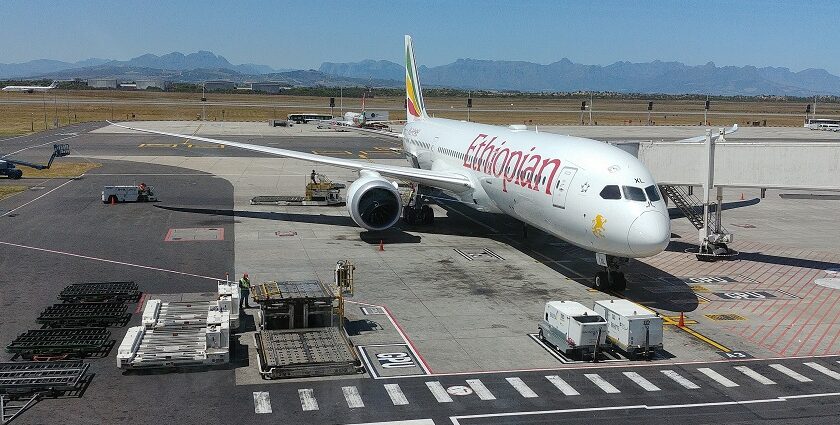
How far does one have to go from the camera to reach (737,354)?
21641 mm

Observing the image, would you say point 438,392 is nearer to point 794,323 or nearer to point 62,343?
point 62,343

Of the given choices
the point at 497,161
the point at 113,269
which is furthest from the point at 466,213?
the point at 113,269

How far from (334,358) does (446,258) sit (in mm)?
14309

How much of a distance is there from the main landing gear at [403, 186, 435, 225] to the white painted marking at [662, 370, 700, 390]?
22.8m

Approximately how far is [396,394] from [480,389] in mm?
2118

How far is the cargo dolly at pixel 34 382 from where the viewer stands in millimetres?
17297

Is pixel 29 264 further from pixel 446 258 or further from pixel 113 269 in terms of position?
pixel 446 258

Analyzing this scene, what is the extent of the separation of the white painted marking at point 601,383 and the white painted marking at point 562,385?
2.48 feet

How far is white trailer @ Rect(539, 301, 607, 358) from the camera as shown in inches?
821

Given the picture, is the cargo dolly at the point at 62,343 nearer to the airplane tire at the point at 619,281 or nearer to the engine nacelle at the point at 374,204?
the engine nacelle at the point at 374,204

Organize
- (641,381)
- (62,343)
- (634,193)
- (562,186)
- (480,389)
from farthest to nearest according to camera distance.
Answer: (562,186), (634,193), (62,343), (641,381), (480,389)

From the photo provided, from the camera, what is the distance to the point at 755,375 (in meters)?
20.0

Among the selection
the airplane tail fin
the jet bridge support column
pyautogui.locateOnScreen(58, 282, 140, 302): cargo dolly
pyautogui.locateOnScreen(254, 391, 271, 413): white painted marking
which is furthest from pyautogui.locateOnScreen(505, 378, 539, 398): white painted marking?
the airplane tail fin

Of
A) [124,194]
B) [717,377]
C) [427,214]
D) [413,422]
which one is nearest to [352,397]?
[413,422]
